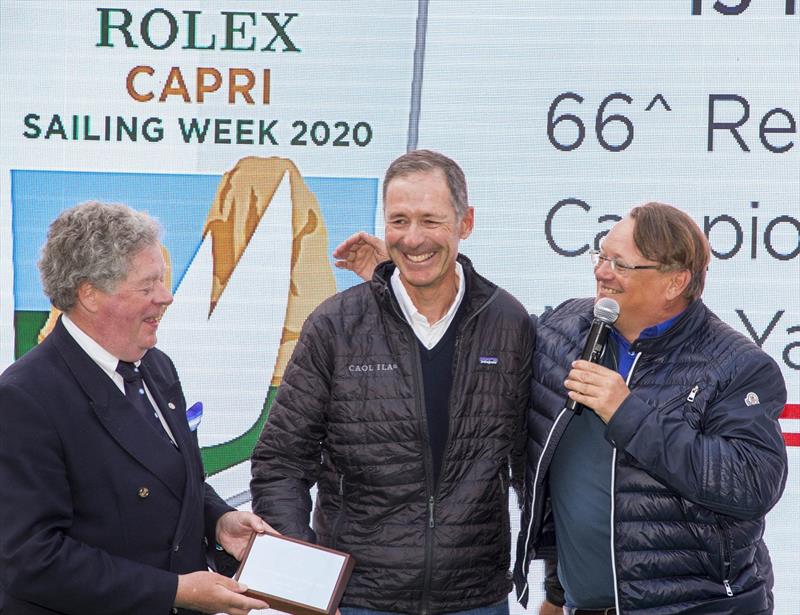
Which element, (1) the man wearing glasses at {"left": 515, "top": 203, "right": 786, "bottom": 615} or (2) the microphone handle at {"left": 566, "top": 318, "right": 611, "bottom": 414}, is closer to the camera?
(1) the man wearing glasses at {"left": 515, "top": 203, "right": 786, "bottom": 615}

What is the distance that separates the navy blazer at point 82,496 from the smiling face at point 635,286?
109cm

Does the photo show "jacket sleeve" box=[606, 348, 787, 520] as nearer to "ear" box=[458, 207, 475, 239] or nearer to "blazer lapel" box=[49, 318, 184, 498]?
"ear" box=[458, 207, 475, 239]

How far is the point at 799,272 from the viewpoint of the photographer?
143 inches

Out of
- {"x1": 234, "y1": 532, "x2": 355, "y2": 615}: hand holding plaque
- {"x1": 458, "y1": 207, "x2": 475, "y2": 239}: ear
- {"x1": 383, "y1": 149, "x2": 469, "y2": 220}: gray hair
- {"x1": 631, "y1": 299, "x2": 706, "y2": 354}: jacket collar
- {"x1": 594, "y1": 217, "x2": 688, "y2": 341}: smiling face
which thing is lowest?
{"x1": 234, "y1": 532, "x2": 355, "y2": 615}: hand holding plaque

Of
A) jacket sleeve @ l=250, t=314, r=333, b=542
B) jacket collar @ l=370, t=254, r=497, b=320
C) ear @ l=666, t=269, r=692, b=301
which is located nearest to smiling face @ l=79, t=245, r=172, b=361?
jacket sleeve @ l=250, t=314, r=333, b=542

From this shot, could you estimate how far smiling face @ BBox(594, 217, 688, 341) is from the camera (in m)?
2.69

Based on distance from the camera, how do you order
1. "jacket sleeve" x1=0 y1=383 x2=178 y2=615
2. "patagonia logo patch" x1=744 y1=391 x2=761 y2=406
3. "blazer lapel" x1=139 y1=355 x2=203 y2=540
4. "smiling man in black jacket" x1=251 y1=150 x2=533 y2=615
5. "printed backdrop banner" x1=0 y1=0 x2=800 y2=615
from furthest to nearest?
1. "printed backdrop banner" x1=0 y1=0 x2=800 y2=615
2. "smiling man in black jacket" x1=251 y1=150 x2=533 y2=615
3. "patagonia logo patch" x1=744 y1=391 x2=761 y2=406
4. "blazer lapel" x1=139 y1=355 x2=203 y2=540
5. "jacket sleeve" x1=0 y1=383 x2=178 y2=615

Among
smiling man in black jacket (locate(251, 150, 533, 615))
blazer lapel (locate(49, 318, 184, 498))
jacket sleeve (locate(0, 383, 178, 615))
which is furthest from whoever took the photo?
smiling man in black jacket (locate(251, 150, 533, 615))

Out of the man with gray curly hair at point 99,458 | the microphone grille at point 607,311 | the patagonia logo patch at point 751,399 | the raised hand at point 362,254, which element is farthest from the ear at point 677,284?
the man with gray curly hair at point 99,458

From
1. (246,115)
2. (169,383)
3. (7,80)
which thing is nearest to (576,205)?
(246,115)

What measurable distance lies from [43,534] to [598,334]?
1295mm

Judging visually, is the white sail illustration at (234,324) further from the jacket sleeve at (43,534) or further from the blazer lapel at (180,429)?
the jacket sleeve at (43,534)

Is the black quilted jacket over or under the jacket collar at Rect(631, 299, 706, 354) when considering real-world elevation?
under

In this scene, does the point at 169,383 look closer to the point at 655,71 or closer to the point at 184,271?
the point at 184,271
